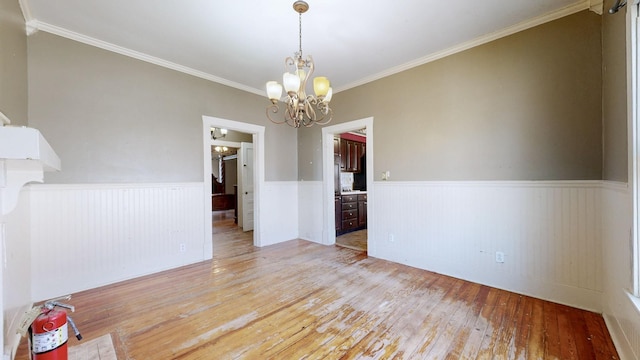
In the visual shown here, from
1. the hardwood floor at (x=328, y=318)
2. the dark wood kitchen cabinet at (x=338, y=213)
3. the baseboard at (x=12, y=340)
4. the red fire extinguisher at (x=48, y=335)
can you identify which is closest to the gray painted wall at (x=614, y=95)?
the hardwood floor at (x=328, y=318)

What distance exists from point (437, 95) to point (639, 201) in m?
2.07

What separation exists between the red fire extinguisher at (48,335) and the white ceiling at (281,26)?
96.9 inches

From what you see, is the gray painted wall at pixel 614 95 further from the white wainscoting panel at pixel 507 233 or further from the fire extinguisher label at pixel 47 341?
the fire extinguisher label at pixel 47 341

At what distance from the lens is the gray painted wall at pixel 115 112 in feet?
8.41

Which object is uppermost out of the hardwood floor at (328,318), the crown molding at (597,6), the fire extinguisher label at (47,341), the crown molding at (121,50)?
the crown molding at (121,50)

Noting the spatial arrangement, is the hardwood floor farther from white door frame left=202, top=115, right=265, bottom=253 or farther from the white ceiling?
the white ceiling

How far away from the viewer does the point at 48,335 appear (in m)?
1.39

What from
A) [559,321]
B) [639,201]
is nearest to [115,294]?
[559,321]

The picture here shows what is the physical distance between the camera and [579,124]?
226 centimetres

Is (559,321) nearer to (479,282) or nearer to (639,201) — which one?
(479,282)

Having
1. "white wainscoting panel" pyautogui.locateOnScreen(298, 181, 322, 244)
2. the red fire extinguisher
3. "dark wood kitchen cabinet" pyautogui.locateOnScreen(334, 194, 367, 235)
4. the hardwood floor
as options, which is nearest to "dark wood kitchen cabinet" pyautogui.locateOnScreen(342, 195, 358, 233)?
"dark wood kitchen cabinet" pyautogui.locateOnScreen(334, 194, 367, 235)

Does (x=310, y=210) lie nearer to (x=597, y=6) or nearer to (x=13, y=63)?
(x=13, y=63)

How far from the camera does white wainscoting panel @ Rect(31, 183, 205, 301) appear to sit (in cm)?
252

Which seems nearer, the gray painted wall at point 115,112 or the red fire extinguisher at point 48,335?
the red fire extinguisher at point 48,335
